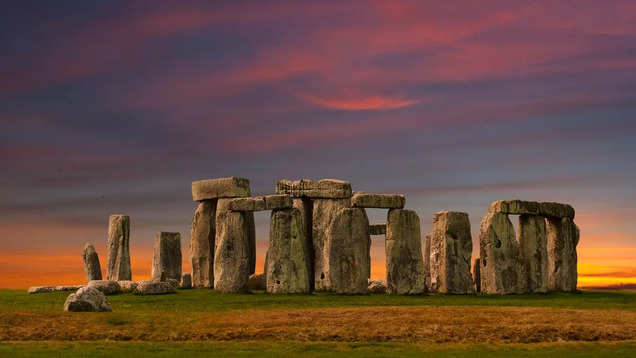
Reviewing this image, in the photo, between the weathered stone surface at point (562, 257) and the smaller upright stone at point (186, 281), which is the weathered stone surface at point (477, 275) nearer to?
the weathered stone surface at point (562, 257)

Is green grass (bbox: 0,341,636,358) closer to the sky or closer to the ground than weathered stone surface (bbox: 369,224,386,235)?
closer to the ground

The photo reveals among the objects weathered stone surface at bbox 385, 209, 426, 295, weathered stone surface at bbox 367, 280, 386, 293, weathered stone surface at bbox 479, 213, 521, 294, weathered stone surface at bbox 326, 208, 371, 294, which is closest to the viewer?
weathered stone surface at bbox 326, 208, 371, 294

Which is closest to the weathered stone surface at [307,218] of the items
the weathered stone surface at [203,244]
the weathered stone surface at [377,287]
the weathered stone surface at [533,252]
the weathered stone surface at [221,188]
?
the weathered stone surface at [221,188]

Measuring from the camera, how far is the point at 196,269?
33625 millimetres

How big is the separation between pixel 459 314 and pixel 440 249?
866cm

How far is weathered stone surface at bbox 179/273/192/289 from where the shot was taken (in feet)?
109

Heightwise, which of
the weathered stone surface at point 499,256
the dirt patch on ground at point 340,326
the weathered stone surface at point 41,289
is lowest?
the dirt patch on ground at point 340,326

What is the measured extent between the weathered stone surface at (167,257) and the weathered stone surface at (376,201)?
9720 mm

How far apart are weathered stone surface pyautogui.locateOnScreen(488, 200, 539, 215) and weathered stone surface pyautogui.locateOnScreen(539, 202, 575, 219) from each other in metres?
0.70

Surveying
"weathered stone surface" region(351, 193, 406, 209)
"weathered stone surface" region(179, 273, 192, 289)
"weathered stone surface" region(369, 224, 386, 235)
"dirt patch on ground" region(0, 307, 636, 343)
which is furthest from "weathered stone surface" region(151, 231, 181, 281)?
"dirt patch on ground" region(0, 307, 636, 343)

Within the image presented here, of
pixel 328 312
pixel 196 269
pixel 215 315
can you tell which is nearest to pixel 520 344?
pixel 328 312

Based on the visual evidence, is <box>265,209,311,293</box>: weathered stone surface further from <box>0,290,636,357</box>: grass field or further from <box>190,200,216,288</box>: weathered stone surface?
<box>190,200,216,288</box>: weathered stone surface

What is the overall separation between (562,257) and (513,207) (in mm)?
3543

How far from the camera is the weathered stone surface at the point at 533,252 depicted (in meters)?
28.6
